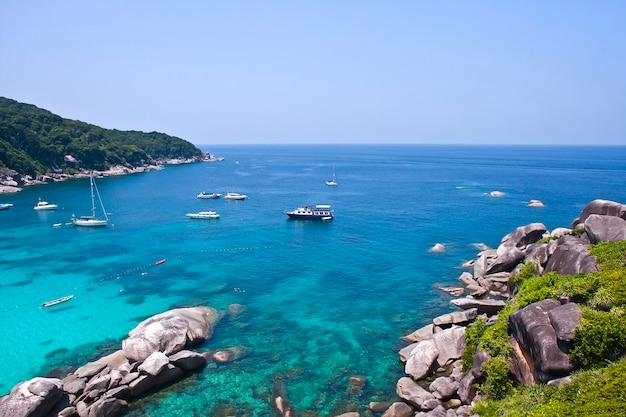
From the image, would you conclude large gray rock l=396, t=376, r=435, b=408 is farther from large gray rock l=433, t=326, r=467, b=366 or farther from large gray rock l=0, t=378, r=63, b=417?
large gray rock l=0, t=378, r=63, b=417

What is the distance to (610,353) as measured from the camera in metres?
23.5

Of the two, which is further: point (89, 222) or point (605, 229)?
point (89, 222)

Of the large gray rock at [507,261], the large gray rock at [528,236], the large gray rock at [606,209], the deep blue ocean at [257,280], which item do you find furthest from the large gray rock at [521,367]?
→ the large gray rock at [528,236]

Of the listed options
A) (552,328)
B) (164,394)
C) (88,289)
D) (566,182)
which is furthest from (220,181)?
(552,328)

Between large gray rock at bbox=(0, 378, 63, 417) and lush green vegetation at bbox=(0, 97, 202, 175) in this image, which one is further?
lush green vegetation at bbox=(0, 97, 202, 175)

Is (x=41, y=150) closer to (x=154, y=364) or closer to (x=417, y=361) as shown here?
(x=154, y=364)

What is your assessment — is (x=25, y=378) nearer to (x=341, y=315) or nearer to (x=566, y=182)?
(x=341, y=315)

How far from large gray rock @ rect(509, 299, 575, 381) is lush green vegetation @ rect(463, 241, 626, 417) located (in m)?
0.73

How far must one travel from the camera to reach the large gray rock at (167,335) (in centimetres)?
3644

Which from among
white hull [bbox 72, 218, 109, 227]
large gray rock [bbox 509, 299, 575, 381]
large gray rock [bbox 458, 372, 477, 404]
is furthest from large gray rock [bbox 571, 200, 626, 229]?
white hull [bbox 72, 218, 109, 227]

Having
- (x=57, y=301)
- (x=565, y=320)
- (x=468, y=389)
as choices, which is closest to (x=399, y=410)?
(x=468, y=389)

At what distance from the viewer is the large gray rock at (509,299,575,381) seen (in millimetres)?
24344

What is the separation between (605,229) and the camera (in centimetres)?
3619

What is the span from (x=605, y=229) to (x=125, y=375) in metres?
43.0
